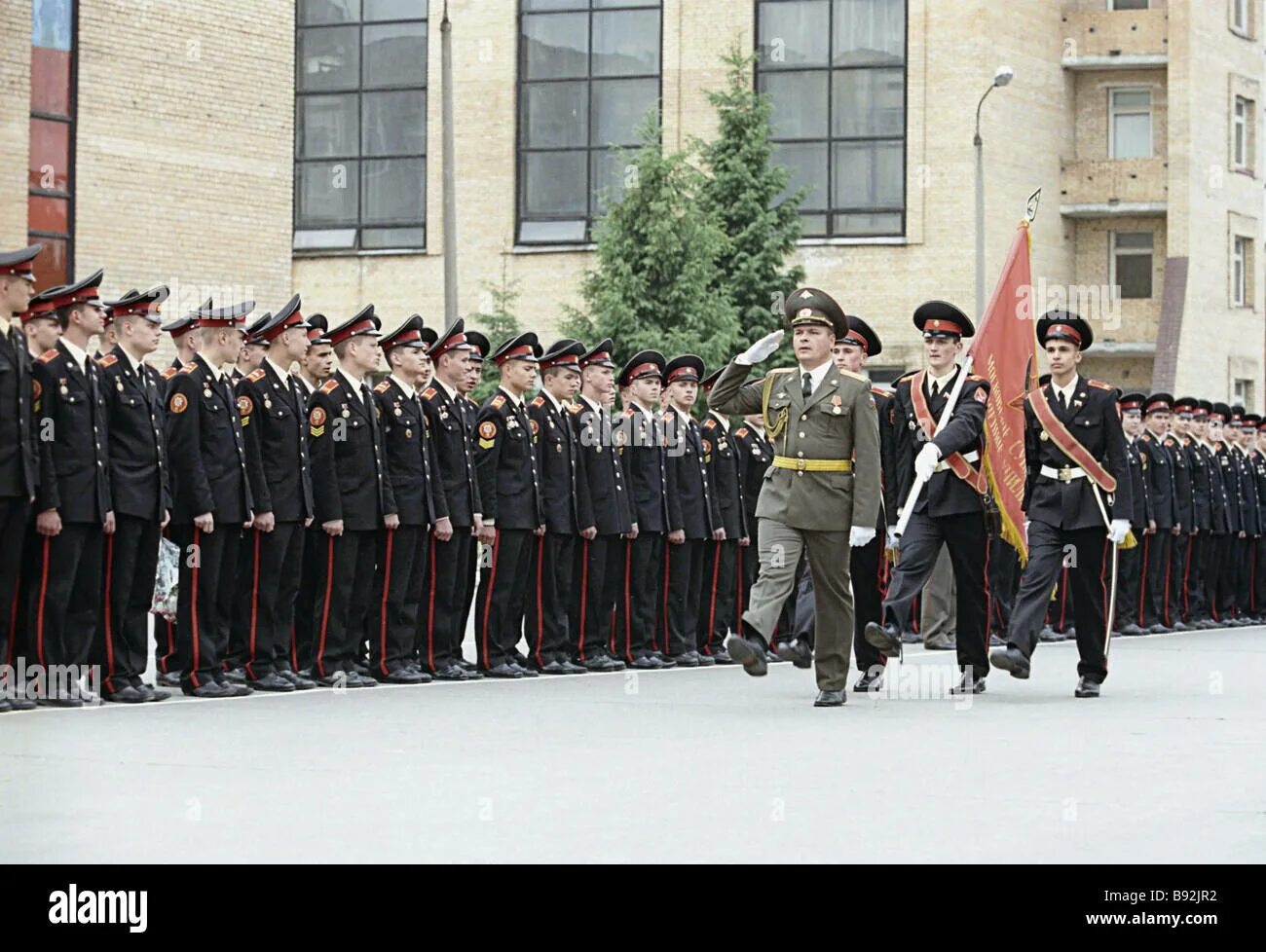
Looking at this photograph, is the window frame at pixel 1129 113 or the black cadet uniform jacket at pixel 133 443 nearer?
the black cadet uniform jacket at pixel 133 443

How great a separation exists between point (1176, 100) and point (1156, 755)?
42913mm

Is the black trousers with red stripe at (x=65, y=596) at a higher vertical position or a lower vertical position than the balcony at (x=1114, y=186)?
lower

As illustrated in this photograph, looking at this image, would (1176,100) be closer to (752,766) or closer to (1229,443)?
(1229,443)

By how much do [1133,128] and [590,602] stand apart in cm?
3887

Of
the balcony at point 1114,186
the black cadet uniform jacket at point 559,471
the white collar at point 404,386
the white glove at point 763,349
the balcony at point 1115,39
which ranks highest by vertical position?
the balcony at point 1115,39

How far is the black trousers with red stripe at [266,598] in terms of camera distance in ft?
45.2

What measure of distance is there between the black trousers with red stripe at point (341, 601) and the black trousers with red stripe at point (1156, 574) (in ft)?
37.7

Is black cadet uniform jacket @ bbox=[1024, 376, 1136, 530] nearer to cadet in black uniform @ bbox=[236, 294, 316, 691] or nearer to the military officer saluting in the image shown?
the military officer saluting

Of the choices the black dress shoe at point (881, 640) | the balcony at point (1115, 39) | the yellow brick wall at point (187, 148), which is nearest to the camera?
the black dress shoe at point (881, 640)

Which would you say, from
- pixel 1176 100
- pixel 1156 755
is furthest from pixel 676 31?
pixel 1156 755

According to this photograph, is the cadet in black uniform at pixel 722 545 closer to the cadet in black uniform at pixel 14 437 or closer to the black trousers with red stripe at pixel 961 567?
the black trousers with red stripe at pixel 961 567

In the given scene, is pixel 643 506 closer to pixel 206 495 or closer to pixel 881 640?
pixel 206 495

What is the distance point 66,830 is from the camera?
7.79 metres

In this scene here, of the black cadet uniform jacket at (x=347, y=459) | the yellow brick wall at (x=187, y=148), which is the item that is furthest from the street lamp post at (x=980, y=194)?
the black cadet uniform jacket at (x=347, y=459)
